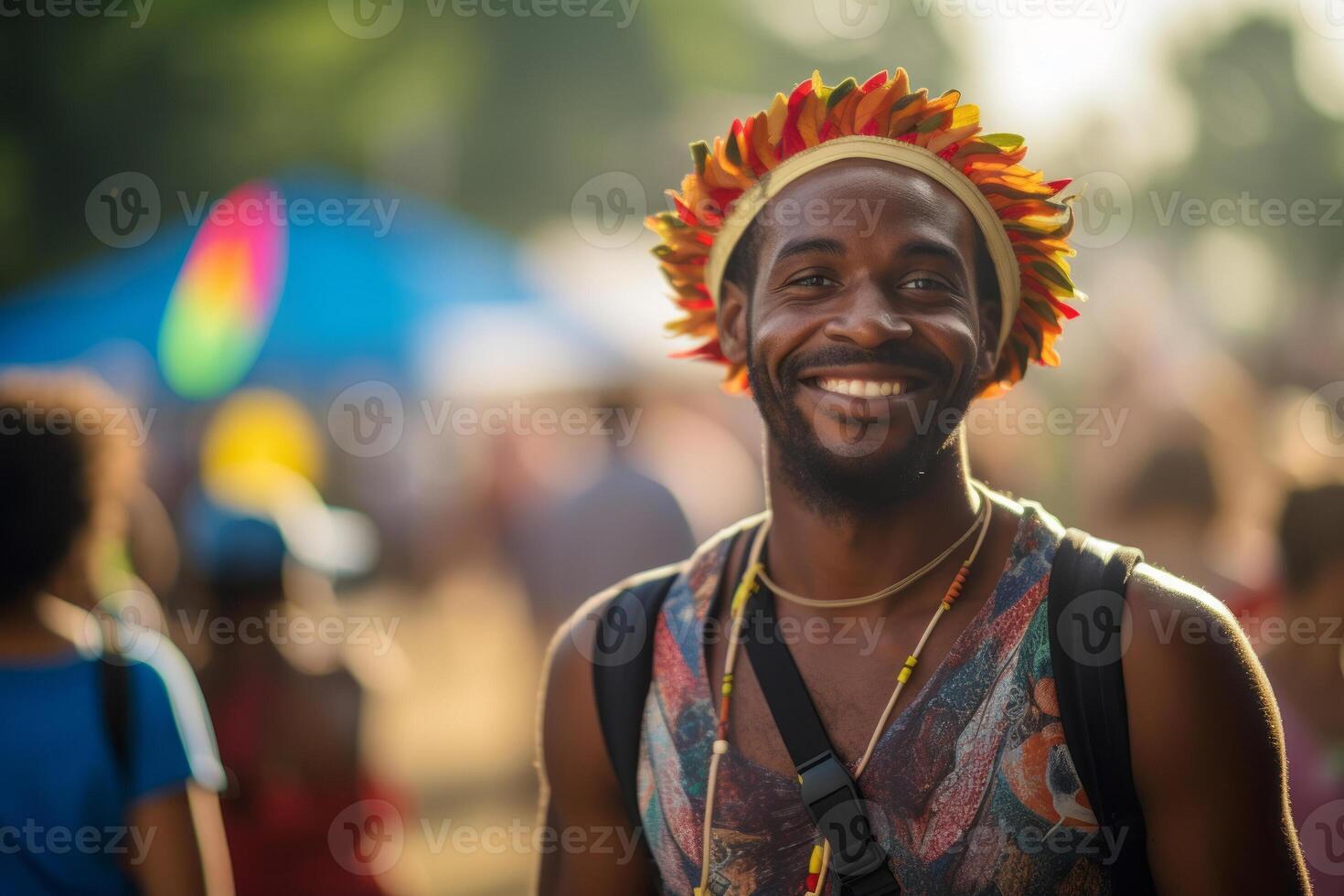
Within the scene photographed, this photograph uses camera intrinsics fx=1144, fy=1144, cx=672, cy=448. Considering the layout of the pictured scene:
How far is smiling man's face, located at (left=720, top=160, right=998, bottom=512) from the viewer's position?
2.47 metres

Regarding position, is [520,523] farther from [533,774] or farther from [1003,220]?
[1003,220]

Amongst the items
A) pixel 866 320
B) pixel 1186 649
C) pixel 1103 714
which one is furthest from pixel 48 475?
pixel 1186 649

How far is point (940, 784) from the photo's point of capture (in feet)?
7.49

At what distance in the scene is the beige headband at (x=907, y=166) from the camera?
105 inches

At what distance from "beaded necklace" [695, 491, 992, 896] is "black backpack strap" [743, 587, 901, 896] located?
0.14ft

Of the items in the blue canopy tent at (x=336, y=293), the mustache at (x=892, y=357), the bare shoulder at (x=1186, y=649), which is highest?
the blue canopy tent at (x=336, y=293)

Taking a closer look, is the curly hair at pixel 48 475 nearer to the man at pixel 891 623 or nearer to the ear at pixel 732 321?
the man at pixel 891 623

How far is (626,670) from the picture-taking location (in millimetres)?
2668

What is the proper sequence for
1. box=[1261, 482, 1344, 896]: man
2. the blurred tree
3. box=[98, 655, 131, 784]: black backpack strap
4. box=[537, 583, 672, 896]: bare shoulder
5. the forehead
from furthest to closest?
the blurred tree → box=[1261, 482, 1344, 896]: man → box=[98, 655, 131, 784]: black backpack strap → box=[537, 583, 672, 896]: bare shoulder → the forehead

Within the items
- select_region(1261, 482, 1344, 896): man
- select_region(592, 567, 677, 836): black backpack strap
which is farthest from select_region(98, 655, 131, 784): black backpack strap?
select_region(1261, 482, 1344, 896): man

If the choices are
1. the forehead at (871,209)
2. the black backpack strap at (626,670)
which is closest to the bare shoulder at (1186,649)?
the forehead at (871,209)

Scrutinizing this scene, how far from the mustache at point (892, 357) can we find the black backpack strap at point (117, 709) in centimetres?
187

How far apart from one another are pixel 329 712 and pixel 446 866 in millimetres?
2549

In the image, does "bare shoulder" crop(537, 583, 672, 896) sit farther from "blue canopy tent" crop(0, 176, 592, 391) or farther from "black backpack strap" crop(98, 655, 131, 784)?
"blue canopy tent" crop(0, 176, 592, 391)
